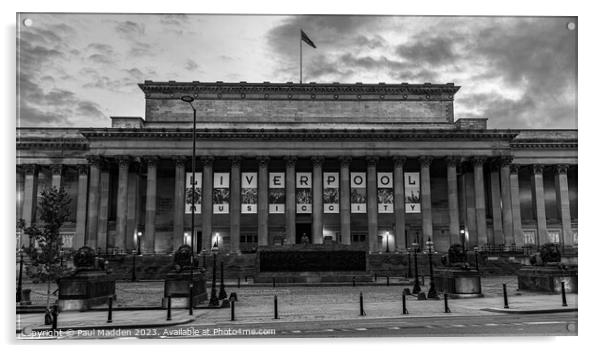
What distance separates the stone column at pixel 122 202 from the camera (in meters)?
56.7

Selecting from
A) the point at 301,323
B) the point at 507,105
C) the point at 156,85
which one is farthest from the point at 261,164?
the point at 301,323

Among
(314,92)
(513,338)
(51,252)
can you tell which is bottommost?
(513,338)

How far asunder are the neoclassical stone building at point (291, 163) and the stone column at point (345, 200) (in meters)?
0.11

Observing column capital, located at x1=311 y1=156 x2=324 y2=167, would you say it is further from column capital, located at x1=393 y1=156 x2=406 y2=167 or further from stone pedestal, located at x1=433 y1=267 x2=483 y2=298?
stone pedestal, located at x1=433 y1=267 x2=483 y2=298

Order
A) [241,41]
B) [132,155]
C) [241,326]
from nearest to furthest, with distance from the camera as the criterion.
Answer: [241,326]
[241,41]
[132,155]

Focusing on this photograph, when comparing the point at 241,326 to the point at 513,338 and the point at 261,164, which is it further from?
the point at 261,164

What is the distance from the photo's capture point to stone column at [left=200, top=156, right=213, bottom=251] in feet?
185

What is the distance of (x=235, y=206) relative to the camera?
57.3m

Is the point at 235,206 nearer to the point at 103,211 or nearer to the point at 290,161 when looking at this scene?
the point at 290,161

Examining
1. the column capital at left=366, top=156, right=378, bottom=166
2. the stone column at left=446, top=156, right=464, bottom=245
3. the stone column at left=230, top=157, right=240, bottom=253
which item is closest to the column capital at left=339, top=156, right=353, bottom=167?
the column capital at left=366, top=156, right=378, bottom=166

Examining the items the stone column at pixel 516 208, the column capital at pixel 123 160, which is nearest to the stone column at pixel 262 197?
the column capital at pixel 123 160

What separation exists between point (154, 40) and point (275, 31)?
5298 mm

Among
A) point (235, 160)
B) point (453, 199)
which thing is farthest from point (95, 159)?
point (453, 199)

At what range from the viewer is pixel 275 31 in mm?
22516
